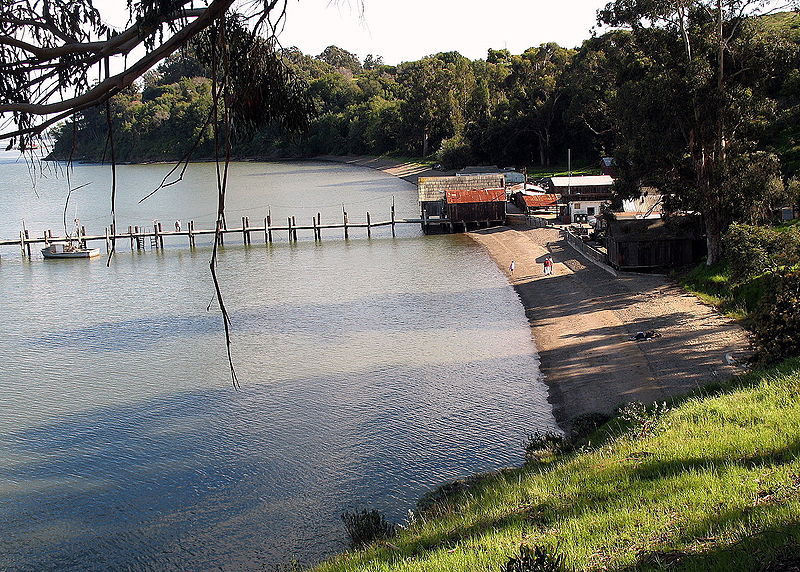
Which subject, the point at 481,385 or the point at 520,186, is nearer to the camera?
the point at 481,385

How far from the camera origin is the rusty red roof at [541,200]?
55688mm

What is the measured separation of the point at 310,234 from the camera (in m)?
57.1

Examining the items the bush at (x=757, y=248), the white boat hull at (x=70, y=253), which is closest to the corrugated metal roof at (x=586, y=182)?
the bush at (x=757, y=248)

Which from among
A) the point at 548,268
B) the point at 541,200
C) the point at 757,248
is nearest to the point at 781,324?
the point at 757,248

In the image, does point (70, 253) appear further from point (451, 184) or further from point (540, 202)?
point (540, 202)

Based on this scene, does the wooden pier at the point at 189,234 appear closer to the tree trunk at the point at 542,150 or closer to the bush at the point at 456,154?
the tree trunk at the point at 542,150

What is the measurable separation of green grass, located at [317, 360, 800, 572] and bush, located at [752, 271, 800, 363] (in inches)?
87.9

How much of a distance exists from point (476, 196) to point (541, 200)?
439 cm

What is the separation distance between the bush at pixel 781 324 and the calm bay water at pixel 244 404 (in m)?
5.15

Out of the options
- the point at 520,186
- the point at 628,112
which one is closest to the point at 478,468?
the point at 628,112

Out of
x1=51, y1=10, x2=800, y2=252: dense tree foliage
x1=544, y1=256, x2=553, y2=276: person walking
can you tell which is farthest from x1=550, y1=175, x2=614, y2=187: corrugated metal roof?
x1=544, y1=256, x2=553, y2=276: person walking

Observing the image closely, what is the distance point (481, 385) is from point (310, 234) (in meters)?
36.5

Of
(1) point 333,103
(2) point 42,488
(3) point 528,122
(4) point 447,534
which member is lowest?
(2) point 42,488

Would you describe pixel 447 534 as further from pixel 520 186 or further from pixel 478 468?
pixel 520 186
